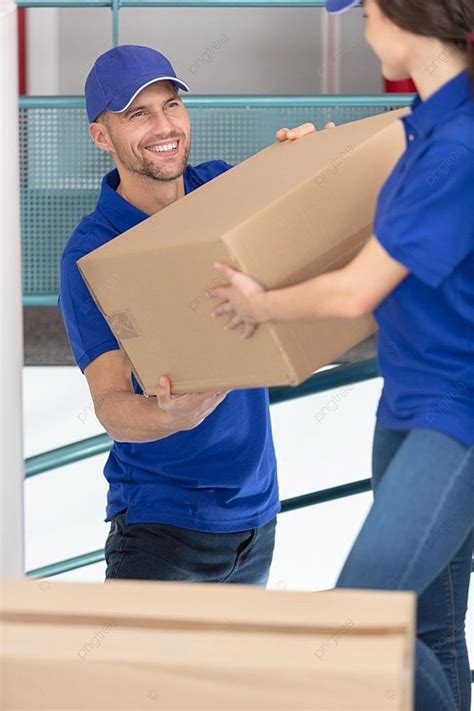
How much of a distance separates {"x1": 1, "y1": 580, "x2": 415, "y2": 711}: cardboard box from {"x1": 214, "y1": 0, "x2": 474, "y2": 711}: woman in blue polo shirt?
292mm

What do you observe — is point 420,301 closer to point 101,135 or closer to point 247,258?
point 247,258

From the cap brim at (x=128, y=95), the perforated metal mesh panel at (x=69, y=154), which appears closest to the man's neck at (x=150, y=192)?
the cap brim at (x=128, y=95)

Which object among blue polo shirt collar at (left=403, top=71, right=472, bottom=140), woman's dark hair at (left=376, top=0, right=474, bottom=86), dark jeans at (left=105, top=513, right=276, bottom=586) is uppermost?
woman's dark hair at (left=376, top=0, right=474, bottom=86)

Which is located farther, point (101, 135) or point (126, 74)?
point (101, 135)

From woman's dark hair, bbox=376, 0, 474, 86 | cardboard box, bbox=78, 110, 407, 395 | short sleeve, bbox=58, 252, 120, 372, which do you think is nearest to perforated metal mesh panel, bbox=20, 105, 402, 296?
short sleeve, bbox=58, 252, 120, 372

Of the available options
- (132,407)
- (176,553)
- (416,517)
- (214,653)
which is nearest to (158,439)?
(132,407)

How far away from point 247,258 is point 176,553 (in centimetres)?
78

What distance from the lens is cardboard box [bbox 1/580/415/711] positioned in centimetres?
107

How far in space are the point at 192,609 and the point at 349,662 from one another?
17 centimetres

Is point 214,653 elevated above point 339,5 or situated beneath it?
situated beneath

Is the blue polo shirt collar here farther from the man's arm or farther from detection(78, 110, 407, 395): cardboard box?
the man's arm

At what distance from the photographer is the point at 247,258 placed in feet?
4.79

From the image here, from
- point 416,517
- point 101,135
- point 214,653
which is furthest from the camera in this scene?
point 101,135

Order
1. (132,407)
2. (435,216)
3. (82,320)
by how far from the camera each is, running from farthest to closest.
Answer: (82,320), (132,407), (435,216)
